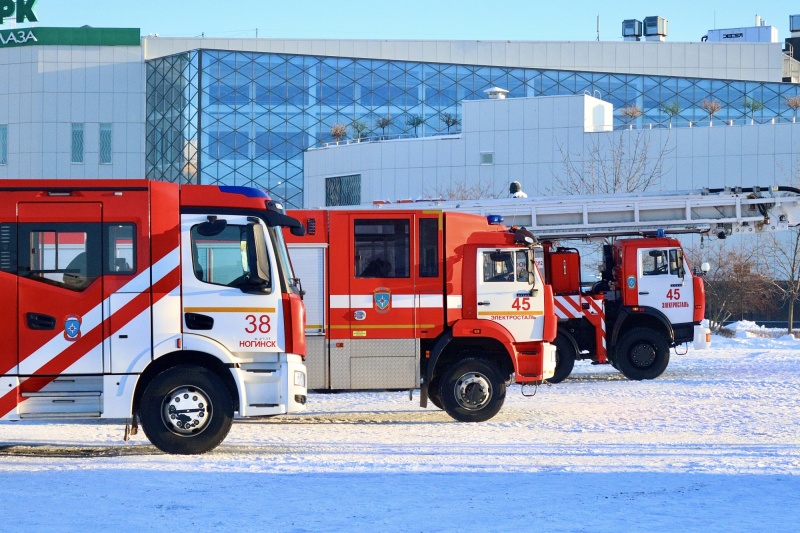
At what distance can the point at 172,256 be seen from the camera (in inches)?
499

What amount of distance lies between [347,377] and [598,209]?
371 inches

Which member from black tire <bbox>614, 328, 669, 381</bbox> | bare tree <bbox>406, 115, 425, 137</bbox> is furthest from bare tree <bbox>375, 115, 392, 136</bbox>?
black tire <bbox>614, 328, 669, 381</bbox>

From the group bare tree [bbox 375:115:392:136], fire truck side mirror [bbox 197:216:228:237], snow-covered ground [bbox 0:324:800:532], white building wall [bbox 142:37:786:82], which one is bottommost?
snow-covered ground [bbox 0:324:800:532]

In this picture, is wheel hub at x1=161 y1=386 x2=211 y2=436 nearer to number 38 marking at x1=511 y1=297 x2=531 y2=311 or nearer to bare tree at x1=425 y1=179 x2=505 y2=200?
number 38 marking at x1=511 y1=297 x2=531 y2=311

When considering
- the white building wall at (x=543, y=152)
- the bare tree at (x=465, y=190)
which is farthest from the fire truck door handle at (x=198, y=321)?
the white building wall at (x=543, y=152)

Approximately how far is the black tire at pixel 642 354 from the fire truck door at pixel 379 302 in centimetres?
875

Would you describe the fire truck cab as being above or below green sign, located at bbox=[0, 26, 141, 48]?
below

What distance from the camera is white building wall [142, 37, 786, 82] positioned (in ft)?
272

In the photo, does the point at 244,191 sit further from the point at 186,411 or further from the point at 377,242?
the point at 377,242

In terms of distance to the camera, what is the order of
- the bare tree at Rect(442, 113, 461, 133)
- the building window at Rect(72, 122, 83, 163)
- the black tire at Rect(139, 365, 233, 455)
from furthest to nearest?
the building window at Rect(72, 122, 83, 163) < the bare tree at Rect(442, 113, 461, 133) < the black tire at Rect(139, 365, 233, 455)

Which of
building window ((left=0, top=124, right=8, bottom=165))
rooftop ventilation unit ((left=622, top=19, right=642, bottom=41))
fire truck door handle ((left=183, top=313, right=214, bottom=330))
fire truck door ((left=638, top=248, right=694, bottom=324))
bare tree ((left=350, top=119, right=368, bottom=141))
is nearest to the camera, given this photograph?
fire truck door handle ((left=183, top=313, right=214, bottom=330))

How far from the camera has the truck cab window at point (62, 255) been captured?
12.5 m

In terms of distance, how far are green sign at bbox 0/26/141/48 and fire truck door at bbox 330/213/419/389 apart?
67119 millimetres

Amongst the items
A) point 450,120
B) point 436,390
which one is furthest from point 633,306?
point 450,120
